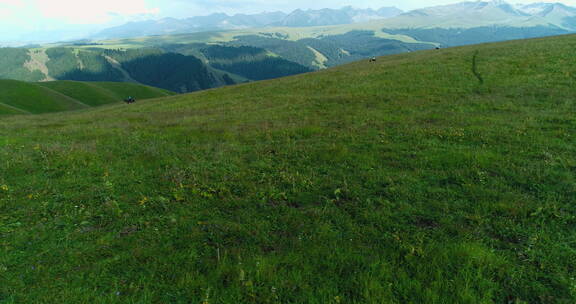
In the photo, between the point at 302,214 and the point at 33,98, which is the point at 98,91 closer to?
the point at 33,98

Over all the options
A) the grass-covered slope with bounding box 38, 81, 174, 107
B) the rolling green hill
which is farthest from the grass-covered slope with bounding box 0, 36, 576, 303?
the grass-covered slope with bounding box 38, 81, 174, 107

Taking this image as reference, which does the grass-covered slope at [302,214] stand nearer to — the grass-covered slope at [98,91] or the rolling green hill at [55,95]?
the rolling green hill at [55,95]

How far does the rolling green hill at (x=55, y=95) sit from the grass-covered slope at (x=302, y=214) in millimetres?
90586

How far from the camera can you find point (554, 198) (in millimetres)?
7273

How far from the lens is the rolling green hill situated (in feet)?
292

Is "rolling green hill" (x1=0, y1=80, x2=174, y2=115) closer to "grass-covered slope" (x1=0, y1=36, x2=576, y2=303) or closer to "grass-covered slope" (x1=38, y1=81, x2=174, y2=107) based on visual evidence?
"grass-covered slope" (x1=38, y1=81, x2=174, y2=107)

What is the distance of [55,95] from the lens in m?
100

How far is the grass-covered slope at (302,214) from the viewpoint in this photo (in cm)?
500

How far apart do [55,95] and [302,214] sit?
12898 cm

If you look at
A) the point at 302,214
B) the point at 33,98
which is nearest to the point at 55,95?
the point at 33,98

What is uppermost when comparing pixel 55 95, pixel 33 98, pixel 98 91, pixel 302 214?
pixel 98 91

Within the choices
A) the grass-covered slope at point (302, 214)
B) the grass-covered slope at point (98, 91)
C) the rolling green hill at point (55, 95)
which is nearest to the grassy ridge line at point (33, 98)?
the rolling green hill at point (55, 95)

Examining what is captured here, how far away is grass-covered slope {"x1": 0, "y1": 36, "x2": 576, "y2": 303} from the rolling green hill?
90.6 metres

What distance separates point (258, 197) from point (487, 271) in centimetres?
579
